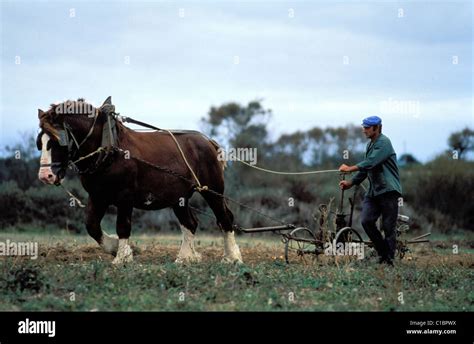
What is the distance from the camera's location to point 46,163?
11.3 m

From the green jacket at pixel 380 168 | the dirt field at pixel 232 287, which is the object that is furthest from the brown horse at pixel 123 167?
the green jacket at pixel 380 168

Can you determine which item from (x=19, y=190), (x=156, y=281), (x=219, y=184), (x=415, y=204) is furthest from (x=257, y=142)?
(x=156, y=281)

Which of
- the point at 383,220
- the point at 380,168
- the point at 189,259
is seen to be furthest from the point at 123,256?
the point at 380,168

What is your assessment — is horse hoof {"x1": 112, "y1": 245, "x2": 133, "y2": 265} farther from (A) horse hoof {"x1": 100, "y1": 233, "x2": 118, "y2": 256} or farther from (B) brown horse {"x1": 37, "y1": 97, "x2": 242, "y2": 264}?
(A) horse hoof {"x1": 100, "y1": 233, "x2": 118, "y2": 256}

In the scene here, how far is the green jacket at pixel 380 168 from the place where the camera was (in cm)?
1217

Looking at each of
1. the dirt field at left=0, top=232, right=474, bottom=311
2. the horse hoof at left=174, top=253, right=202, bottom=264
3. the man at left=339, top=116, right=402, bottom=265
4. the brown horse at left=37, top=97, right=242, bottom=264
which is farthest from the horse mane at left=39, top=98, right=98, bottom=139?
the man at left=339, top=116, right=402, bottom=265

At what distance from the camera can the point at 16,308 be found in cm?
879

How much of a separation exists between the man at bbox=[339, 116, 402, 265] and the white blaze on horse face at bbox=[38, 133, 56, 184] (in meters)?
4.38

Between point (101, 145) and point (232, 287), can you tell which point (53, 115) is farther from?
point (232, 287)

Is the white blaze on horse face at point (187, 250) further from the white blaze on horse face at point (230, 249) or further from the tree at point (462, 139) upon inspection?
the tree at point (462, 139)

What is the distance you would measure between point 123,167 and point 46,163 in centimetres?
126

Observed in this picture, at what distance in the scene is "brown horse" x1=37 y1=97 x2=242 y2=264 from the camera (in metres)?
11.5
